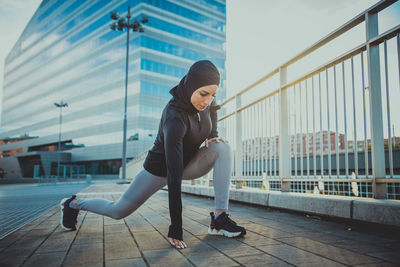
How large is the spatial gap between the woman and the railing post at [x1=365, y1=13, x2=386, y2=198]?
1234 mm

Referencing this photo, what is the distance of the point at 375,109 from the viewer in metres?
2.51

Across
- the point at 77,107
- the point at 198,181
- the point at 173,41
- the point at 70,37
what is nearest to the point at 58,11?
the point at 70,37

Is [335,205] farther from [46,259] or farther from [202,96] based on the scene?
[46,259]

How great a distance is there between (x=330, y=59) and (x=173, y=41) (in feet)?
140

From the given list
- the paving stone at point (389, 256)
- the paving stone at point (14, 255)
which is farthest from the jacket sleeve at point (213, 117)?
the paving stone at point (14, 255)

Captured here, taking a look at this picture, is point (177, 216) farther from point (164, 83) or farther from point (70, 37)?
point (70, 37)

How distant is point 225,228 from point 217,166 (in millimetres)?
557

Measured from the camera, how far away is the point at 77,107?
4881 centimetres

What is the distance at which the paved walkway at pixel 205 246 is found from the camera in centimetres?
165

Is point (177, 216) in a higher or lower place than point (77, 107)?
lower

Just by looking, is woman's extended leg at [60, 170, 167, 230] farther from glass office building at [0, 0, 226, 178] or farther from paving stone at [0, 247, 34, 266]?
glass office building at [0, 0, 226, 178]

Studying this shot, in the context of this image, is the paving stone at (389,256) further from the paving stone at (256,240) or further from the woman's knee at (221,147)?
the woman's knee at (221,147)

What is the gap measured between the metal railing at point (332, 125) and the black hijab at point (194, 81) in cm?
143

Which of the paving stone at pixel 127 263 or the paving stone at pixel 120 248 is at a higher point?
the paving stone at pixel 127 263
